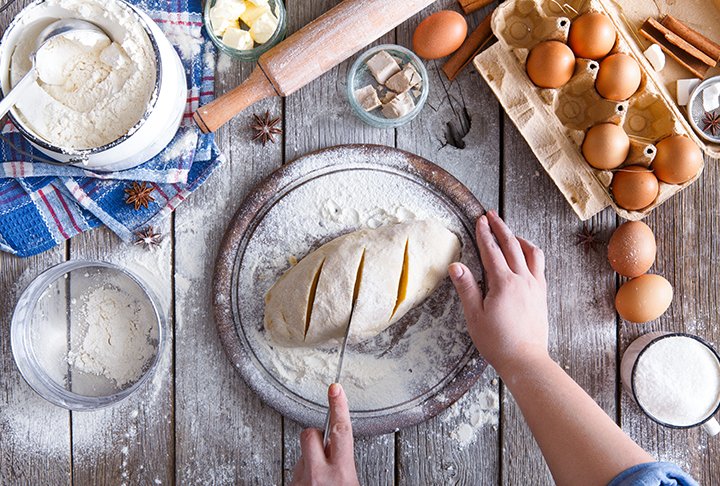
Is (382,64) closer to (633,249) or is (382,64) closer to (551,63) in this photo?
(551,63)

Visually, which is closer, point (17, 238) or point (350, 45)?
point (350, 45)

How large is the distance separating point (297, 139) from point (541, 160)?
→ 0.73m

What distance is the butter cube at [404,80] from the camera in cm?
136

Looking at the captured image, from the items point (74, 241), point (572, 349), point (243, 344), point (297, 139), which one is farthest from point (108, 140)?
point (572, 349)

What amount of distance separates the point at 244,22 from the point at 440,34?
0.58 meters

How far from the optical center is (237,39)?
1.35m

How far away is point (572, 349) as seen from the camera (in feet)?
4.73

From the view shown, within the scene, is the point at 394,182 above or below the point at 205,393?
above

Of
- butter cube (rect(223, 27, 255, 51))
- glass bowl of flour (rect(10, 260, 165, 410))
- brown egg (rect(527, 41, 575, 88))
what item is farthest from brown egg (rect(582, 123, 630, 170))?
glass bowl of flour (rect(10, 260, 165, 410))

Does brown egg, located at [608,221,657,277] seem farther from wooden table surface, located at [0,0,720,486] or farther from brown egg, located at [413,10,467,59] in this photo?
brown egg, located at [413,10,467,59]

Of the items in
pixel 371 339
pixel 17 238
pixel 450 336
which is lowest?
pixel 450 336

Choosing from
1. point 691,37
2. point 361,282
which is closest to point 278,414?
point 361,282

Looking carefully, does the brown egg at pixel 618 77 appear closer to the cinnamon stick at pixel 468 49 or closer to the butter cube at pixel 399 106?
the cinnamon stick at pixel 468 49

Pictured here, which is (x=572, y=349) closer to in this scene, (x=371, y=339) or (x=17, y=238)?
(x=371, y=339)
